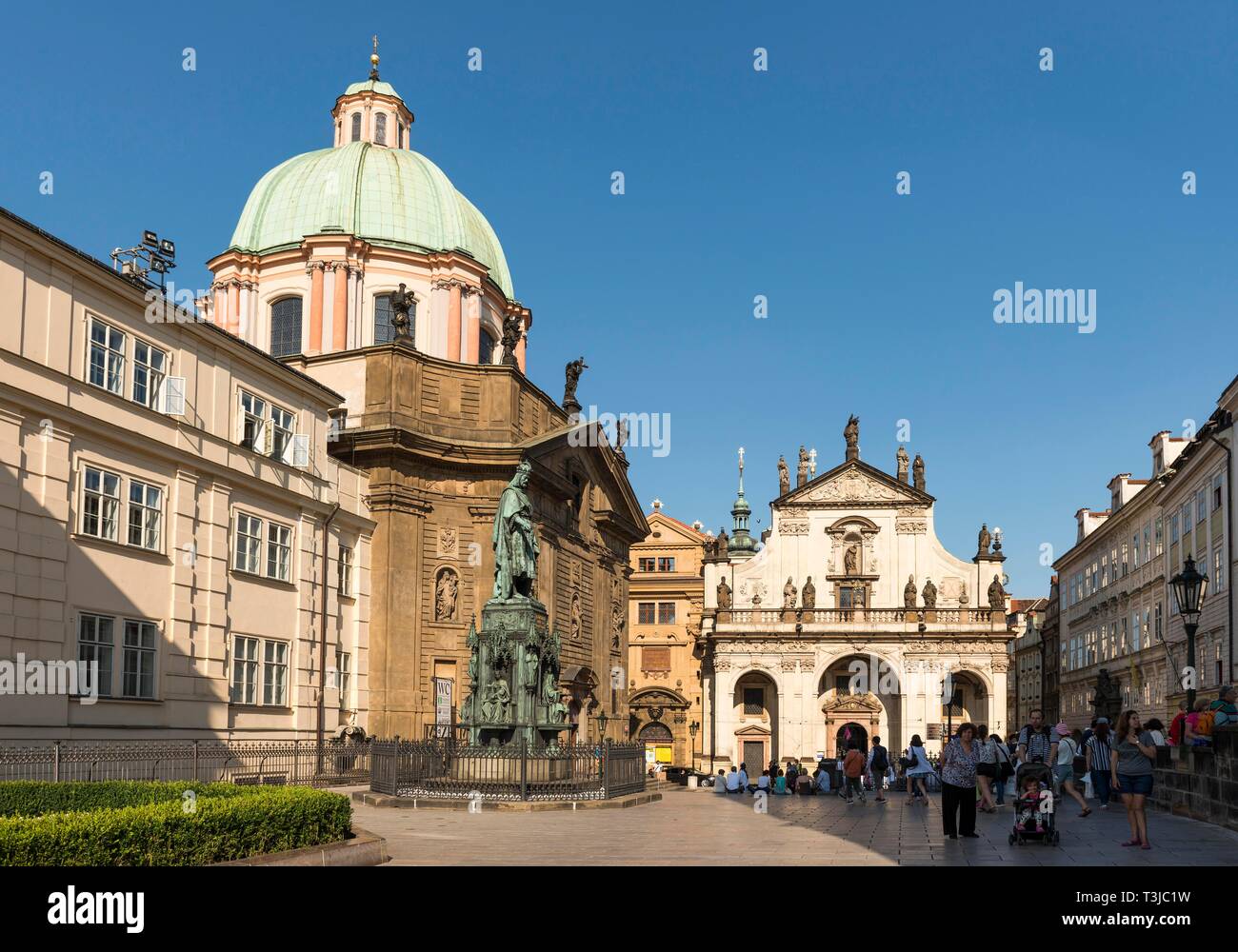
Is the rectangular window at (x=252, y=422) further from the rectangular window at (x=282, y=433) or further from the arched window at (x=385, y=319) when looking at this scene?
the arched window at (x=385, y=319)

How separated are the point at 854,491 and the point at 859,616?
743 centimetres

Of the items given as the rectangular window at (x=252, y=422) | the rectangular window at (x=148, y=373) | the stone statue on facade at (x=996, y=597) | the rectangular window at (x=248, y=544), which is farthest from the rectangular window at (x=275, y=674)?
the stone statue on facade at (x=996, y=597)

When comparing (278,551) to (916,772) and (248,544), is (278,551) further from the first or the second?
(916,772)

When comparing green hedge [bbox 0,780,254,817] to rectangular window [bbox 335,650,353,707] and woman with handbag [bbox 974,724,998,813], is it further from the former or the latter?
rectangular window [bbox 335,650,353,707]

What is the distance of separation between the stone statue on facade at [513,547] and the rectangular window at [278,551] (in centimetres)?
1080

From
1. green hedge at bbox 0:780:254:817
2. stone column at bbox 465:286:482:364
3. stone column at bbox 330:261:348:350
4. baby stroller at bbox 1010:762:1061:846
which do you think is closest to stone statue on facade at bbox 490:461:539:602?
green hedge at bbox 0:780:254:817

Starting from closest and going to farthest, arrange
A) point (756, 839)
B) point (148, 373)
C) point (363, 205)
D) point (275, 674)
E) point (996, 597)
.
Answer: point (756, 839) → point (148, 373) → point (275, 674) → point (363, 205) → point (996, 597)

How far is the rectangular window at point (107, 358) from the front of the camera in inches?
1145

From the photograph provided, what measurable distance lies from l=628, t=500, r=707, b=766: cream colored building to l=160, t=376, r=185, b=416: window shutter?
5176cm

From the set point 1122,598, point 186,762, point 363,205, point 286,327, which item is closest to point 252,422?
point 186,762

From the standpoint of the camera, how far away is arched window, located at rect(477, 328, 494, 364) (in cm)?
5266

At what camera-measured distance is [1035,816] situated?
1811 centimetres
